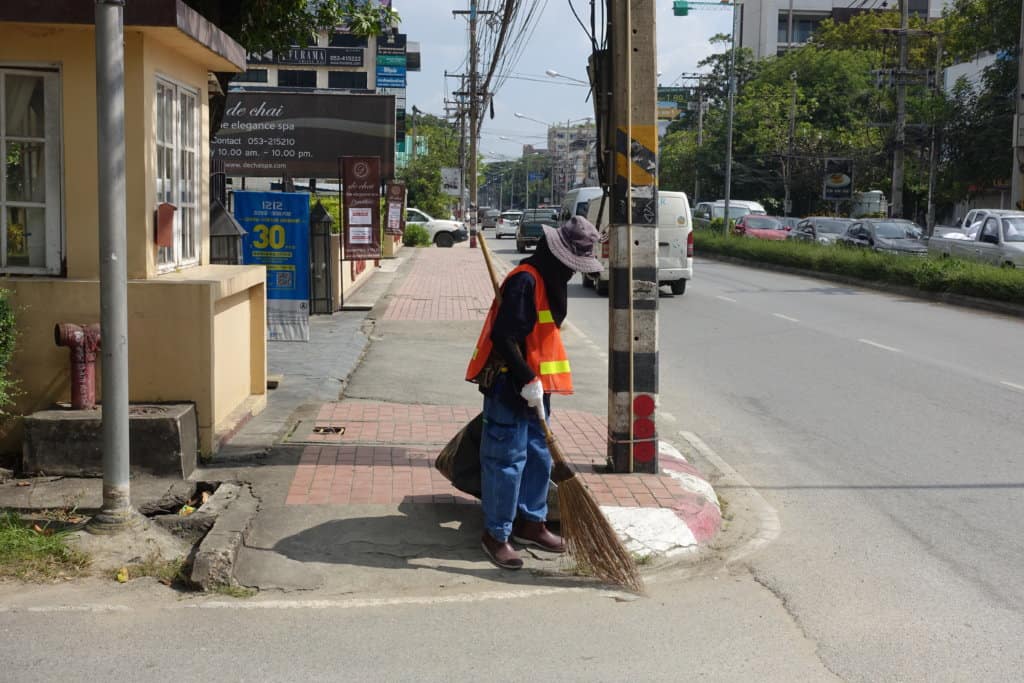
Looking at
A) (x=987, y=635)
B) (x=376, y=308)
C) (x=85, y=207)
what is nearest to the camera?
(x=987, y=635)

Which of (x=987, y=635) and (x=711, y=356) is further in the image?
(x=711, y=356)

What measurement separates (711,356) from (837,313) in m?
6.47

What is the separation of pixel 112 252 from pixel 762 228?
126 ft

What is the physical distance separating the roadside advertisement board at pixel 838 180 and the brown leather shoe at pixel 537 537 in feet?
157

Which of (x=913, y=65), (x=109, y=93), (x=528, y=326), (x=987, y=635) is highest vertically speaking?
(x=913, y=65)

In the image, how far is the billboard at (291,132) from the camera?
76.0ft

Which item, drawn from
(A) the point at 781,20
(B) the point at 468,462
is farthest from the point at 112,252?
(A) the point at 781,20

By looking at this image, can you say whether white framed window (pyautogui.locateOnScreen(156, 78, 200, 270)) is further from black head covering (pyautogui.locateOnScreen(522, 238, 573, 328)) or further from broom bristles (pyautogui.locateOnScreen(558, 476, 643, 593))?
broom bristles (pyautogui.locateOnScreen(558, 476, 643, 593))

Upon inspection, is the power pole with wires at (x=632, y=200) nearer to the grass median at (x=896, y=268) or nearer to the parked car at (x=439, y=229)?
the grass median at (x=896, y=268)

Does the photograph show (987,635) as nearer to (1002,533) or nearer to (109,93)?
(1002,533)

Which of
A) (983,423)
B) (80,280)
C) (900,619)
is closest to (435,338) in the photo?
(983,423)

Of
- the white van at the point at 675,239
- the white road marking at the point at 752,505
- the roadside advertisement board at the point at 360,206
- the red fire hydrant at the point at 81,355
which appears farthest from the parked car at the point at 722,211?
the red fire hydrant at the point at 81,355

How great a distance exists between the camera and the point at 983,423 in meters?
9.84

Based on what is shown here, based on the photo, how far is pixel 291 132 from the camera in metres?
23.5
